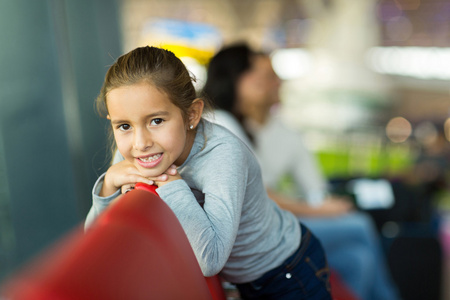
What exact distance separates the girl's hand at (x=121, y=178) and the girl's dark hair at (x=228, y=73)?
1348 mm

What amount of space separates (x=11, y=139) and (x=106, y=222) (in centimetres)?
152

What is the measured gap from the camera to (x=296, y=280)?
1.01 meters

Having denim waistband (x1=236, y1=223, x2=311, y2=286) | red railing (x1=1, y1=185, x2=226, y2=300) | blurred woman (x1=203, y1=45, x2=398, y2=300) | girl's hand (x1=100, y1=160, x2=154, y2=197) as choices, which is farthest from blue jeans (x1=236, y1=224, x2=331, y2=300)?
blurred woman (x1=203, y1=45, x2=398, y2=300)

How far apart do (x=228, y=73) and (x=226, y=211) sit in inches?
59.0

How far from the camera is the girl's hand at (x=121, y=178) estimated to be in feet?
2.61

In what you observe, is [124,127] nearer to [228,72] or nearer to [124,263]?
[124,263]

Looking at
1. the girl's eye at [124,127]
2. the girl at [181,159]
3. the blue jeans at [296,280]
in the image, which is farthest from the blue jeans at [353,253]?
the girl's eye at [124,127]

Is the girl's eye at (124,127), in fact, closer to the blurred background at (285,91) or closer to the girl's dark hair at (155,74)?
the girl's dark hair at (155,74)

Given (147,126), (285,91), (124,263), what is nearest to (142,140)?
(147,126)

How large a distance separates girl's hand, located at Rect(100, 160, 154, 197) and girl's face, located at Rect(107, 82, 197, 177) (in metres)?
0.02

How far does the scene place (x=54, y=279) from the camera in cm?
46

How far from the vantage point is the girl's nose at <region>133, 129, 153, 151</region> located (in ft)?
2.43

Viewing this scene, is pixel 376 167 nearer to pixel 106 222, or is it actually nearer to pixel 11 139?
pixel 11 139

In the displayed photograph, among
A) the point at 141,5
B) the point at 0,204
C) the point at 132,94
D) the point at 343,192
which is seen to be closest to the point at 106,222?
the point at 132,94
